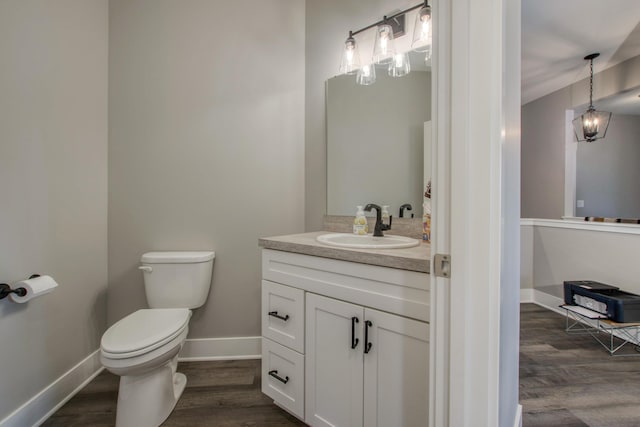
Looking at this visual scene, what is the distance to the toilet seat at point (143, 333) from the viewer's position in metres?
1.26

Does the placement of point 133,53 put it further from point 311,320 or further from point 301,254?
point 311,320

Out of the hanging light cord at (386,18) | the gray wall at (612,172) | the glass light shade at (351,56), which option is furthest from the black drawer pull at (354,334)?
the gray wall at (612,172)

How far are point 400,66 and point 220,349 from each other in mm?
2164

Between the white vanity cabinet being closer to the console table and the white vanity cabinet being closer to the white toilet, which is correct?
the white toilet

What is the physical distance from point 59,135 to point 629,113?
468 centimetres

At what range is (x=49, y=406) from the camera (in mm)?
1478

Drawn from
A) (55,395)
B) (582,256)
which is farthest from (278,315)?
(582,256)

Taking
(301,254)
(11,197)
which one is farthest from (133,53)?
(301,254)

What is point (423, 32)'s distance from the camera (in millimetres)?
1556

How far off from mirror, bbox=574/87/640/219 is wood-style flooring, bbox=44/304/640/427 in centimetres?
144

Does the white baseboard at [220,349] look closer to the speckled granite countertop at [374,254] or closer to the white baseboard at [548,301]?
the speckled granite countertop at [374,254]

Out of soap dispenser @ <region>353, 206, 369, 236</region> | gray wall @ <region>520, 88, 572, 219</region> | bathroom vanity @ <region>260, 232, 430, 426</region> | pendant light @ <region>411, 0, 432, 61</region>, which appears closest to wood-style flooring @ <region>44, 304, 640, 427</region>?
bathroom vanity @ <region>260, 232, 430, 426</region>

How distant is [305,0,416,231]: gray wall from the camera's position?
1883 millimetres

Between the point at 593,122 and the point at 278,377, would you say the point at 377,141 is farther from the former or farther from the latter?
the point at 593,122
